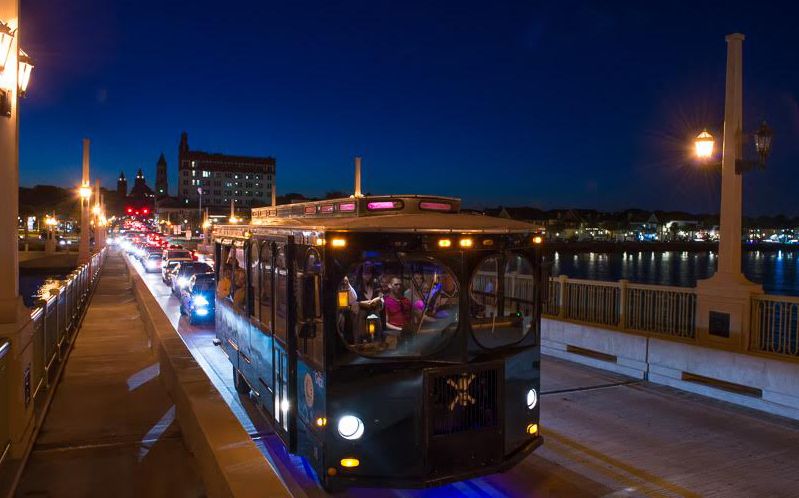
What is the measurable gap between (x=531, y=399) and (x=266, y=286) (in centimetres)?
301

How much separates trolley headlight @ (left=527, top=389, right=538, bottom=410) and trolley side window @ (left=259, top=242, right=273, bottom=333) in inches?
108

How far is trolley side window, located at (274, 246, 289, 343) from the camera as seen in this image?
20.5 ft

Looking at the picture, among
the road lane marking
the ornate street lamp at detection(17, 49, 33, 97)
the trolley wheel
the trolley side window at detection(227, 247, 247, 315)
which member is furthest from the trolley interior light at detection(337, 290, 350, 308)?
the ornate street lamp at detection(17, 49, 33, 97)

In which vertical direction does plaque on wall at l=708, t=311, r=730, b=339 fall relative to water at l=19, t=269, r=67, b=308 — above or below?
above

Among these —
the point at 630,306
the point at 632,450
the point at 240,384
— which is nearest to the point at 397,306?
the point at 632,450

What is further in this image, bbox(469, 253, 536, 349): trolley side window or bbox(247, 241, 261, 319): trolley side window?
bbox(247, 241, 261, 319): trolley side window

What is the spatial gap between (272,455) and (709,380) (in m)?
6.78

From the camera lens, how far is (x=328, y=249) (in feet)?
17.7

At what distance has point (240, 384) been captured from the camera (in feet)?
31.2

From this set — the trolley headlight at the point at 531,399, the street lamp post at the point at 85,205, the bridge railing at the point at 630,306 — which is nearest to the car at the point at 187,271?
the street lamp post at the point at 85,205

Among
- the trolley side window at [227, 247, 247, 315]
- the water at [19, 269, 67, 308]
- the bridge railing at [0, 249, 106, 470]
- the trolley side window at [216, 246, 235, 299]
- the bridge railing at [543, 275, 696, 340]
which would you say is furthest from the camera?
the water at [19, 269, 67, 308]

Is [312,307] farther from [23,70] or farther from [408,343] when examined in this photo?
[23,70]

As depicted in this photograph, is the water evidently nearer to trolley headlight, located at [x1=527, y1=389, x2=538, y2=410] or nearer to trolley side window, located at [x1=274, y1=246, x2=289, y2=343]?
trolley side window, located at [x1=274, y1=246, x2=289, y2=343]

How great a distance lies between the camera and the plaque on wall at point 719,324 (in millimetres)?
10555
